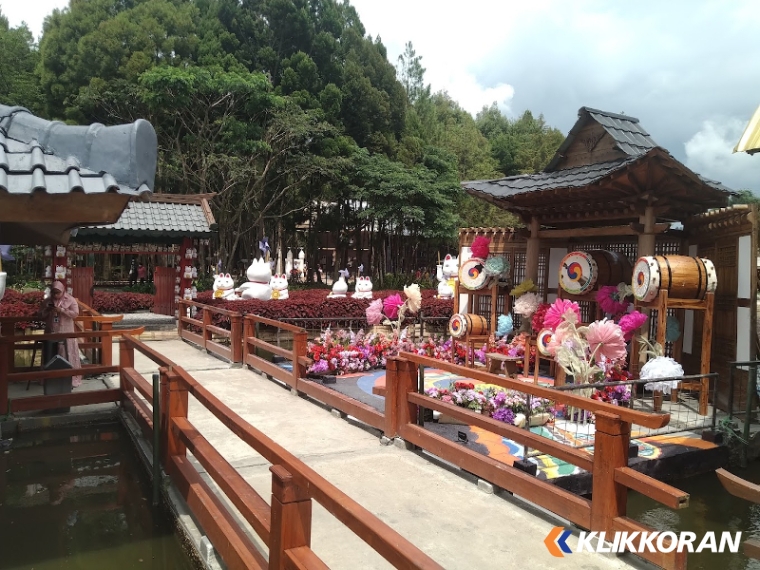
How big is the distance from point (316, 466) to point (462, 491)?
1.31 meters

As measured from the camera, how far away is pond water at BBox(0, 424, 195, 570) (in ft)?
13.5

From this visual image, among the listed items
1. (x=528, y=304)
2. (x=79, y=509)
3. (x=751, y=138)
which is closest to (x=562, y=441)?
(x=528, y=304)

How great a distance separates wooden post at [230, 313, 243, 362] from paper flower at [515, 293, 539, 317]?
15.0 feet

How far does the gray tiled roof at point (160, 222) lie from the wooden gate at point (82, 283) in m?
1.21

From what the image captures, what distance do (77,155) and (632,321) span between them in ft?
20.3

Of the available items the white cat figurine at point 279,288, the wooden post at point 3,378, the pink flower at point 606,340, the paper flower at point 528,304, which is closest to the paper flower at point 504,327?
the paper flower at point 528,304

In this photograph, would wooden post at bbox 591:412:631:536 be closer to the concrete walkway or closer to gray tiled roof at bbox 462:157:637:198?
the concrete walkway

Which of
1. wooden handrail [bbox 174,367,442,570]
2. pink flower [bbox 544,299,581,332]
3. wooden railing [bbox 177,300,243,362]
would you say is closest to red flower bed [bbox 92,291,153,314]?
wooden railing [bbox 177,300,243,362]

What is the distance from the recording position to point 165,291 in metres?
16.3

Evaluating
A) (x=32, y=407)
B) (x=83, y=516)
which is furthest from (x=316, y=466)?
(x=32, y=407)

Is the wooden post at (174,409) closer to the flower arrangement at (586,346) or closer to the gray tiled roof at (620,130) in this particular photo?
the flower arrangement at (586,346)

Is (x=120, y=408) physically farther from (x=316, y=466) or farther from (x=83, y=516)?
(x=316, y=466)

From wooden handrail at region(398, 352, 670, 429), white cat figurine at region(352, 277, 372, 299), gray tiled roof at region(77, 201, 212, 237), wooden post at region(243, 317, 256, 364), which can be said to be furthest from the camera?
white cat figurine at region(352, 277, 372, 299)

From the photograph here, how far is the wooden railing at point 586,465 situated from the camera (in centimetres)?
329
